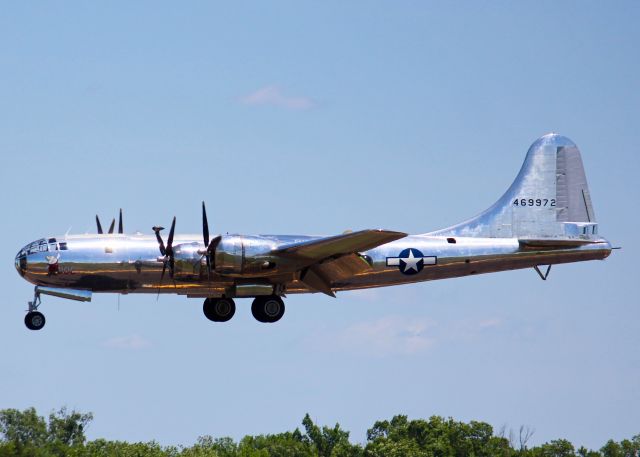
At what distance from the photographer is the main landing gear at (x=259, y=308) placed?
52.2 meters

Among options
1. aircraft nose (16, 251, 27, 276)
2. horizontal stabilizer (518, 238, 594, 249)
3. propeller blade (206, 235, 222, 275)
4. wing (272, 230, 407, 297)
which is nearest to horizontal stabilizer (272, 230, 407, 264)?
wing (272, 230, 407, 297)

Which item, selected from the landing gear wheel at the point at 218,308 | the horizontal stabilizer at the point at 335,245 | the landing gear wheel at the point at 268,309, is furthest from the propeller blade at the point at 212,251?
the landing gear wheel at the point at 218,308

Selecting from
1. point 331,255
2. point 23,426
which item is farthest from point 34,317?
point 23,426

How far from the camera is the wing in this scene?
48.3m

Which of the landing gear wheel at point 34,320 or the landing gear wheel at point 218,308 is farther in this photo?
the landing gear wheel at point 218,308

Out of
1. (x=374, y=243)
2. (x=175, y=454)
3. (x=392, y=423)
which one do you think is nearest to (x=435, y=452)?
(x=392, y=423)

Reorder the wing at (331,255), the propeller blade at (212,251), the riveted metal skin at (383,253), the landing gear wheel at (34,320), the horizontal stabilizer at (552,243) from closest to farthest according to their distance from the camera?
the wing at (331,255), the propeller blade at (212,251), the riveted metal skin at (383,253), the landing gear wheel at (34,320), the horizontal stabilizer at (552,243)

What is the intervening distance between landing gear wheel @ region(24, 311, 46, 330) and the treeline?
3306cm

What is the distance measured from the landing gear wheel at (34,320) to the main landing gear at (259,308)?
590 centimetres

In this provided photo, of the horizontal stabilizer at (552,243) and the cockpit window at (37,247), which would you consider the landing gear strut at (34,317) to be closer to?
the cockpit window at (37,247)

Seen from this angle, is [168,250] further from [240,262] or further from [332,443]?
[332,443]

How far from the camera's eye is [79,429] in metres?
92.2

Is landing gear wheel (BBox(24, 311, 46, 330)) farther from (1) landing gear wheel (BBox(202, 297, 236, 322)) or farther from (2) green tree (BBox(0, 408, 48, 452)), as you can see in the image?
(2) green tree (BBox(0, 408, 48, 452))

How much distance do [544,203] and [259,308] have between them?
11760mm
